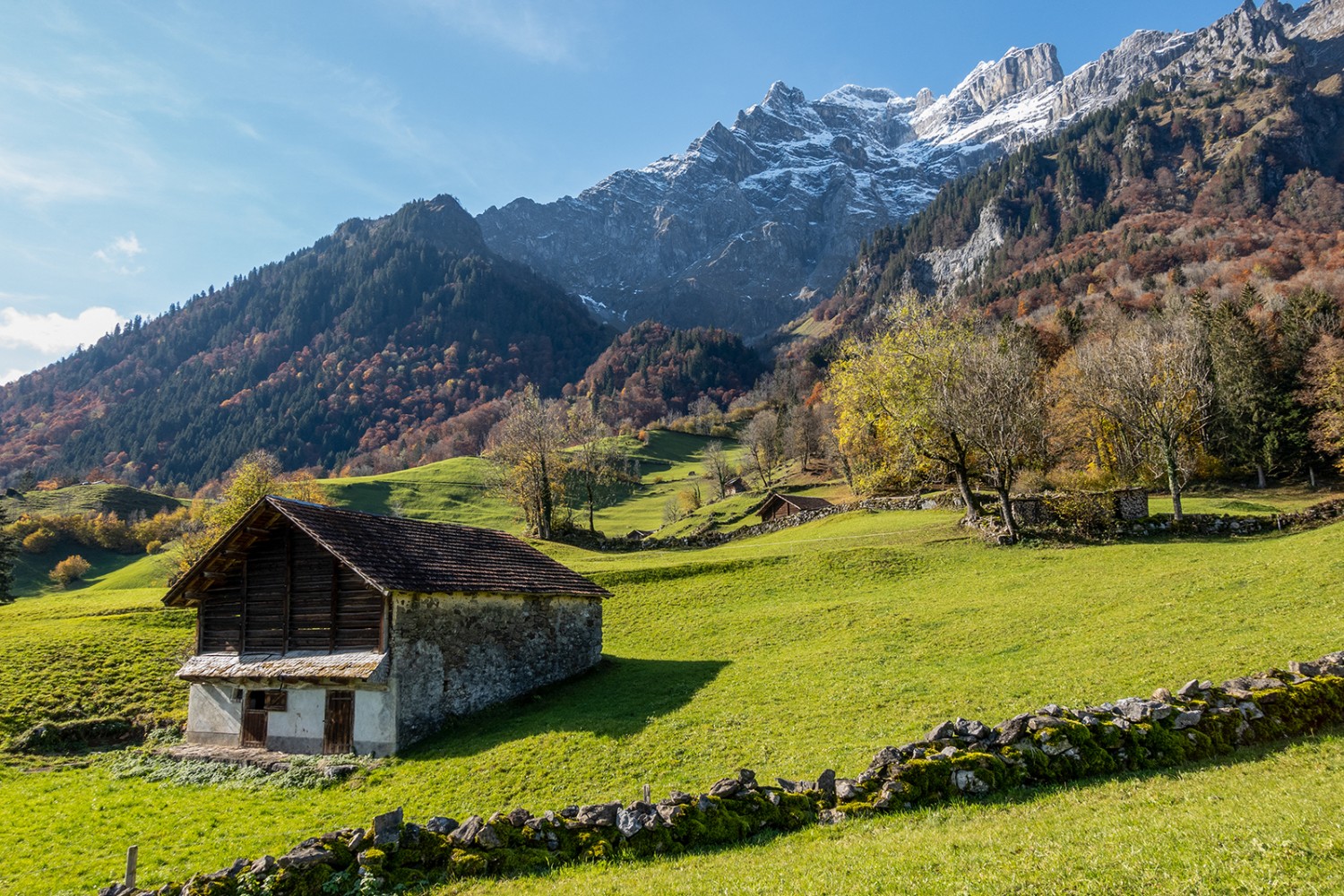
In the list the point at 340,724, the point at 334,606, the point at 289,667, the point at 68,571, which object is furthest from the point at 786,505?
the point at 68,571

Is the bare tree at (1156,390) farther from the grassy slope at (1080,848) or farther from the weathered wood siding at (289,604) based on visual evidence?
the weathered wood siding at (289,604)

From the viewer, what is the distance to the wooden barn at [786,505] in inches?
2793

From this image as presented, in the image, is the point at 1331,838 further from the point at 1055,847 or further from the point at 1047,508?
the point at 1047,508

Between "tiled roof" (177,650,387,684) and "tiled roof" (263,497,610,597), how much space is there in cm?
287

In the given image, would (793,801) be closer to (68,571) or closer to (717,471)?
(717,471)

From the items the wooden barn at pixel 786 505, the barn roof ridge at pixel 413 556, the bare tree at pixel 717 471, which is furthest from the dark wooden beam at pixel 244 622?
the bare tree at pixel 717 471

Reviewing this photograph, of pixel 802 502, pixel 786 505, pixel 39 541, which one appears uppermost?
pixel 802 502

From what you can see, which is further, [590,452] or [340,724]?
[590,452]

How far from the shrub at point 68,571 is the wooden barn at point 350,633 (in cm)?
9553

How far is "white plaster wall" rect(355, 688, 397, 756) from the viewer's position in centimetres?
2250

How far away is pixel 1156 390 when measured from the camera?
4672 cm

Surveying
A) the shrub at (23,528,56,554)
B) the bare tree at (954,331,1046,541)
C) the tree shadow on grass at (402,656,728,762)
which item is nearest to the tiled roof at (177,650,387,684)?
the tree shadow on grass at (402,656,728,762)

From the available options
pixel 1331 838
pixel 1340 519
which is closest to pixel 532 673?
pixel 1331 838

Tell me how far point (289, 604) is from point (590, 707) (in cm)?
1239
